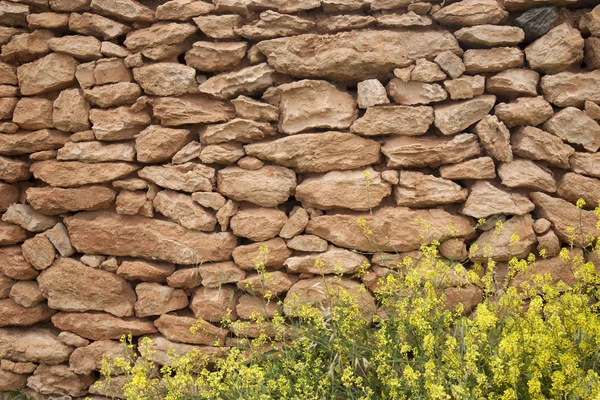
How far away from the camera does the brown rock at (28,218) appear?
282 cm

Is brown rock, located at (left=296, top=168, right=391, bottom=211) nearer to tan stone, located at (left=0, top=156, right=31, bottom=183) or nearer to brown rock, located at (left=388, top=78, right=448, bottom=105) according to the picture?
brown rock, located at (left=388, top=78, right=448, bottom=105)

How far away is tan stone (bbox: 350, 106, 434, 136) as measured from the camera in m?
Result: 2.51

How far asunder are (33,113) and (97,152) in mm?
431

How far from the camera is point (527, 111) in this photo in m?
2.46

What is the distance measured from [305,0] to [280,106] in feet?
1.75

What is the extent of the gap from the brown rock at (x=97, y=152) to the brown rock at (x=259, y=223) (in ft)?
2.20

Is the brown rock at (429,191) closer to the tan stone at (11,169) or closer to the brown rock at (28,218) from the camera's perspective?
the brown rock at (28,218)

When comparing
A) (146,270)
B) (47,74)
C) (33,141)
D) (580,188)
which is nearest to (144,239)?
(146,270)

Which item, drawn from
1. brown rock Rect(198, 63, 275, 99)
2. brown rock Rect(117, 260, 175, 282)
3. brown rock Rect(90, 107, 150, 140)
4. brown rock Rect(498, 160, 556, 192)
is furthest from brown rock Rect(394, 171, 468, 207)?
brown rock Rect(90, 107, 150, 140)

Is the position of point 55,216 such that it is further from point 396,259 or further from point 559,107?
point 559,107

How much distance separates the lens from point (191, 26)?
8.72 ft

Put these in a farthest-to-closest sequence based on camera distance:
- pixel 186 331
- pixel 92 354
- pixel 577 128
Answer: pixel 92 354, pixel 186 331, pixel 577 128

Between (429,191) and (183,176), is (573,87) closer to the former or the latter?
(429,191)

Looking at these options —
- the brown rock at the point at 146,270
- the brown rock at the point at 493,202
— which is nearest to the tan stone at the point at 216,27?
the brown rock at the point at 146,270
